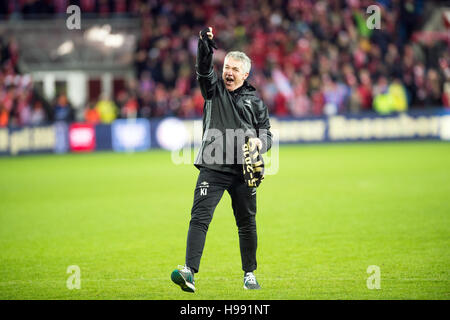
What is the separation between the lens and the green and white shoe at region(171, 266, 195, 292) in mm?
6457

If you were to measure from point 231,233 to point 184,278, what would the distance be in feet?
12.9

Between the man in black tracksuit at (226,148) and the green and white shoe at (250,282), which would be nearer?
the man in black tracksuit at (226,148)

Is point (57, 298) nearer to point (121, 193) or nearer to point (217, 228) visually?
point (217, 228)

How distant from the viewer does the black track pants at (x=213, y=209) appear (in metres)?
6.68

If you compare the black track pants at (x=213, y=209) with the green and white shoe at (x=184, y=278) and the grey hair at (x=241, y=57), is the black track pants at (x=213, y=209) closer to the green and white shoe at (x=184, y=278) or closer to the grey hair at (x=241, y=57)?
the green and white shoe at (x=184, y=278)

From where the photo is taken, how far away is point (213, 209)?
22.3 ft

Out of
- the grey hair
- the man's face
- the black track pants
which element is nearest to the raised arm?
the man's face
